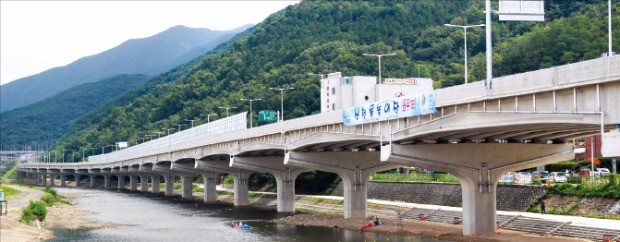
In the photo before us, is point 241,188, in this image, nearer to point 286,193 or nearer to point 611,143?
point 286,193

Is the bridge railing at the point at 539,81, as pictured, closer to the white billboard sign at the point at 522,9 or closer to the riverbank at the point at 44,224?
the white billboard sign at the point at 522,9

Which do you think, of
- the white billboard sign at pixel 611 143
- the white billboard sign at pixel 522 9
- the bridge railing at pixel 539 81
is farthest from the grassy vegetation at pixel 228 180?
the white billboard sign at pixel 611 143

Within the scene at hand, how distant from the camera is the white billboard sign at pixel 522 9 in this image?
4150 centimetres

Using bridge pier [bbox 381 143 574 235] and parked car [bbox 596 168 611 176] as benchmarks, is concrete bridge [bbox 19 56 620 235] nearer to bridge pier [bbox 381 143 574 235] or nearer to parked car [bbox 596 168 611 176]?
bridge pier [bbox 381 143 574 235]

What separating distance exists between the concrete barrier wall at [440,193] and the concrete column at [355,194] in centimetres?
765

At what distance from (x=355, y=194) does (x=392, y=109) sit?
2173 cm

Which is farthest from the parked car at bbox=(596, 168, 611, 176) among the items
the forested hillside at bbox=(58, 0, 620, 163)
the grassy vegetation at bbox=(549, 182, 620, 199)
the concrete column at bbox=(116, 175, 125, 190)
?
the concrete column at bbox=(116, 175, 125, 190)

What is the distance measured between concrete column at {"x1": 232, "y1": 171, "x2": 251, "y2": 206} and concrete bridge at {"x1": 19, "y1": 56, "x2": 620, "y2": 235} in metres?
0.52

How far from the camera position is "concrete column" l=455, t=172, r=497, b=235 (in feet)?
184

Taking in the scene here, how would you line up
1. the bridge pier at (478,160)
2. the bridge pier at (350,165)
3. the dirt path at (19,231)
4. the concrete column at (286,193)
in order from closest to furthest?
1. the dirt path at (19,231)
2. the bridge pier at (478,160)
3. the bridge pier at (350,165)
4. the concrete column at (286,193)

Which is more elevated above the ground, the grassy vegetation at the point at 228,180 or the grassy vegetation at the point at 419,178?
the grassy vegetation at the point at 419,178

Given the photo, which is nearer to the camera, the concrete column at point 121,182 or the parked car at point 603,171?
the parked car at point 603,171

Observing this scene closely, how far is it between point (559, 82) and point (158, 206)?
266 ft

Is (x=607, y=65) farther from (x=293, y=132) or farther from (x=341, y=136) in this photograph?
(x=293, y=132)
